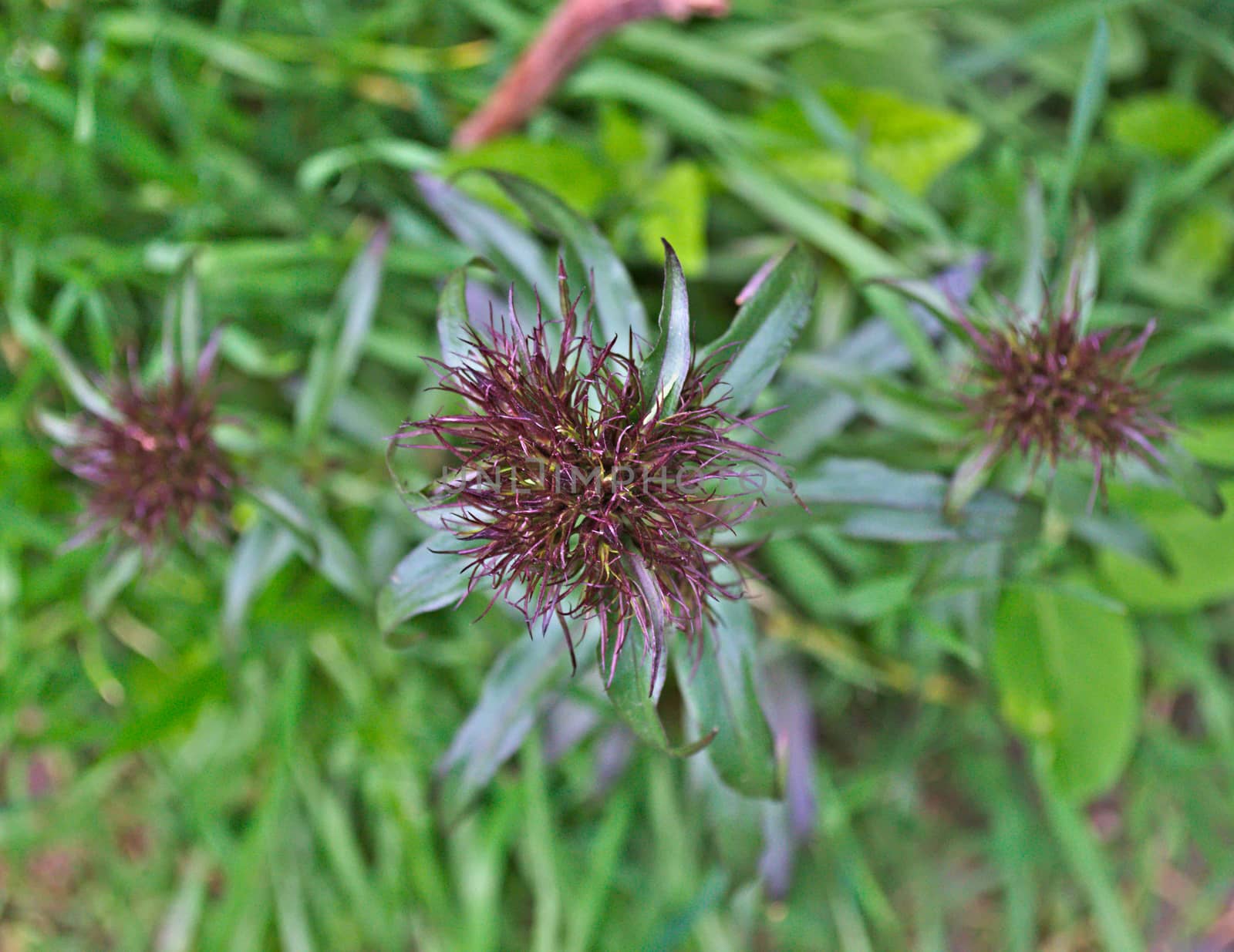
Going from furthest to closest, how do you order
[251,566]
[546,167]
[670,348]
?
[546,167] → [251,566] → [670,348]

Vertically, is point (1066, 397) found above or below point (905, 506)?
above

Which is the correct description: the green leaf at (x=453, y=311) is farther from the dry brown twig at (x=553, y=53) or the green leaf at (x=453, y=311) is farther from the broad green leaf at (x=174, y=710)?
the broad green leaf at (x=174, y=710)

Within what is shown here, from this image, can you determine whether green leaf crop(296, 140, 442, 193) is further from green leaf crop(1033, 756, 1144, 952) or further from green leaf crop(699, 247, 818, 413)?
green leaf crop(1033, 756, 1144, 952)

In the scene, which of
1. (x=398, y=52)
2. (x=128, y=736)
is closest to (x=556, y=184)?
(x=398, y=52)

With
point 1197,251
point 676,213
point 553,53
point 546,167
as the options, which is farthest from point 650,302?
point 1197,251

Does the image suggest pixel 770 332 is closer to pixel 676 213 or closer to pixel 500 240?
pixel 500 240

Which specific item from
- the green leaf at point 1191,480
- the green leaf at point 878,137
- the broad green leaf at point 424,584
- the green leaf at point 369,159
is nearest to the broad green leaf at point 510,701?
the broad green leaf at point 424,584

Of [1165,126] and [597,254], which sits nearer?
[597,254]
